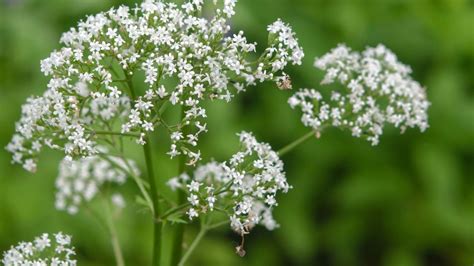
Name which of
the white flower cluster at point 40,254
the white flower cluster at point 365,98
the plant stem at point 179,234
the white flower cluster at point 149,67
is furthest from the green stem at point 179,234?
the white flower cluster at point 365,98

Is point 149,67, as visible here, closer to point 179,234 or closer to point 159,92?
point 159,92

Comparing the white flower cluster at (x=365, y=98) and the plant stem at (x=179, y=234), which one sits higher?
the white flower cluster at (x=365, y=98)

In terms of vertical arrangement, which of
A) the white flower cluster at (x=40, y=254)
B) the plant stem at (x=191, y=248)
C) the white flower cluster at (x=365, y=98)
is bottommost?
the white flower cluster at (x=40, y=254)

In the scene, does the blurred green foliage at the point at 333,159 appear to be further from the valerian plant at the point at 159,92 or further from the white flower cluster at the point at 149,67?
the white flower cluster at the point at 149,67

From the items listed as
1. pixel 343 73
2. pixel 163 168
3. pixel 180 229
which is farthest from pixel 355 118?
pixel 163 168

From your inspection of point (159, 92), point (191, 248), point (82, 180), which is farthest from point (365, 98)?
point (82, 180)

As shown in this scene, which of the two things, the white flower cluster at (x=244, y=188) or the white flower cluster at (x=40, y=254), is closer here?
the white flower cluster at (x=244, y=188)

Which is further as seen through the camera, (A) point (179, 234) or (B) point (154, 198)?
(A) point (179, 234)
